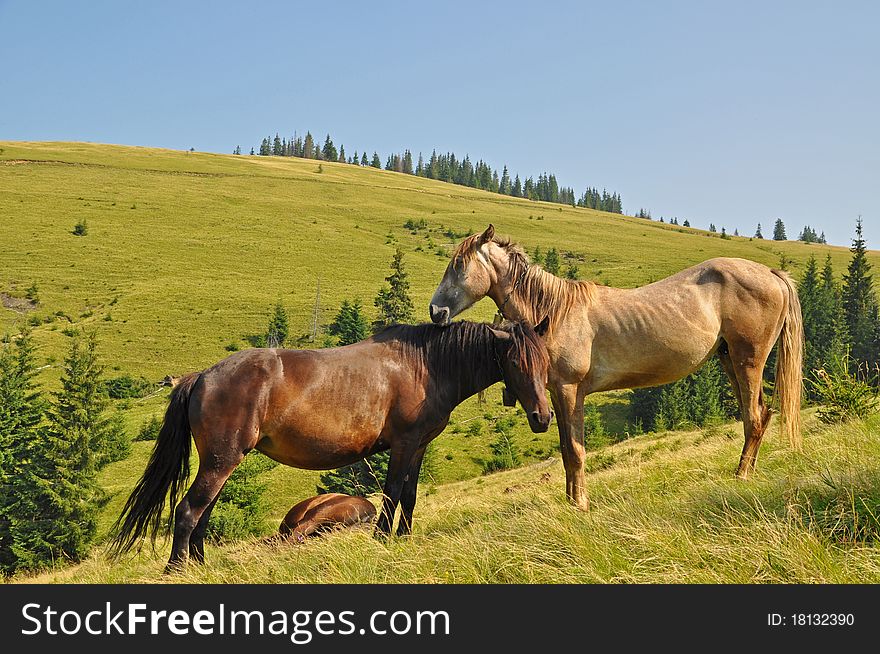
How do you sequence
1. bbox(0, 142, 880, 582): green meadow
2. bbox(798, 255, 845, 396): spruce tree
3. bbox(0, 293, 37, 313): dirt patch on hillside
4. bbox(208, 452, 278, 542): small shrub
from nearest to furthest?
bbox(0, 142, 880, 582): green meadow → bbox(208, 452, 278, 542): small shrub → bbox(0, 293, 37, 313): dirt patch on hillside → bbox(798, 255, 845, 396): spruce tree

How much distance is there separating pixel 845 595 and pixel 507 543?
2378mm

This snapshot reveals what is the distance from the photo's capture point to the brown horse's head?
639cm

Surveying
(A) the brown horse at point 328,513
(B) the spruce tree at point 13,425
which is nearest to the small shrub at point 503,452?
(B) the spruce tree at point 13,425

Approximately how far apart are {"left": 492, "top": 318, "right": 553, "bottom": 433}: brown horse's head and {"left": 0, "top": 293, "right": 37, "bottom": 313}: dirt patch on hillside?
75.4 metres

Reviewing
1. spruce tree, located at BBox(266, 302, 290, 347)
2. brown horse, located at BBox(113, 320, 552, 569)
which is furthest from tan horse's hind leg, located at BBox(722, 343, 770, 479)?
spruce tree, located at BBox(266, 302, 290, 347)

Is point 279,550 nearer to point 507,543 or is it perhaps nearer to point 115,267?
point 507,543

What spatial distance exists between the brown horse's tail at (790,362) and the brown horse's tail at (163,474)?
7028 millimetres

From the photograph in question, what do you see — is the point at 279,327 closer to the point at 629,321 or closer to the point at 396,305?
the point at 396,305

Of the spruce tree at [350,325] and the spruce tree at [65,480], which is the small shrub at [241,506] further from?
the spruce tree at [350,325]

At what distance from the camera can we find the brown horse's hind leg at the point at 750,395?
764cm

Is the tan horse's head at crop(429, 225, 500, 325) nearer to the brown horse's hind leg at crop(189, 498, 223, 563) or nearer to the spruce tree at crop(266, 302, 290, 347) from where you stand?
the brown horse's hind leg at crop(189, 498, 223, 563)

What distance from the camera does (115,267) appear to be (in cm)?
8275

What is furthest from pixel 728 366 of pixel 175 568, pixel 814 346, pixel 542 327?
pixel 814 346

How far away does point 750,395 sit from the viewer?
7.68m
